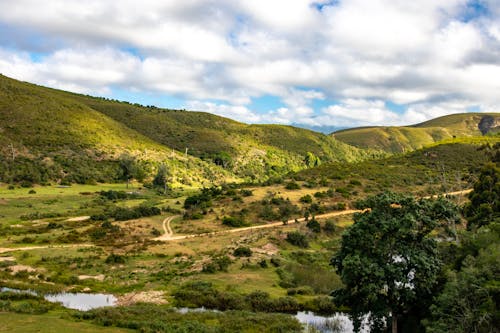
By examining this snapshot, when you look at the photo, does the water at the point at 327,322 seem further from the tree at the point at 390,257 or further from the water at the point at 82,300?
the water at the point at 82,300

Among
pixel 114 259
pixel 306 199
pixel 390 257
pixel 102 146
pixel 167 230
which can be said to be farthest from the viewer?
pixel 102 146

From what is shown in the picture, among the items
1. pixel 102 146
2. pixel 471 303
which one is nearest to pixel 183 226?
pixel 471 303

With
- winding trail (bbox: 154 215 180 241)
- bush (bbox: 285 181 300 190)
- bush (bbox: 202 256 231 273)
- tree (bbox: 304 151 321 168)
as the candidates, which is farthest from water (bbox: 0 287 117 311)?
tree (bbox: 304 151 321 168)

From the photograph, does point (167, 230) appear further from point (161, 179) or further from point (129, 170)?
point (129, 170)

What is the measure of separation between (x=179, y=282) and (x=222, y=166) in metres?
123

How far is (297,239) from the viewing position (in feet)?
189

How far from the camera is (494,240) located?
82.7 feet

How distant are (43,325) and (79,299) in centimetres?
1105

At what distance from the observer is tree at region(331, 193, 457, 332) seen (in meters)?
23.7

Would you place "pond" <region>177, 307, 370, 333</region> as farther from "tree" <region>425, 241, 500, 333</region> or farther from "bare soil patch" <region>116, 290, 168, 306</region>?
"tree" <region>425, 241, 500, 333</region>

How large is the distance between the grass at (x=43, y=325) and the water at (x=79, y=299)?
5.97 metres

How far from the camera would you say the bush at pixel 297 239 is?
5741 cm

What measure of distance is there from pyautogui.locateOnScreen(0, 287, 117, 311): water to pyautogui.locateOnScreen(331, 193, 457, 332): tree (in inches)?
821

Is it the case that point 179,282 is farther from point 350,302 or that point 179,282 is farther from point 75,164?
point 75,164
